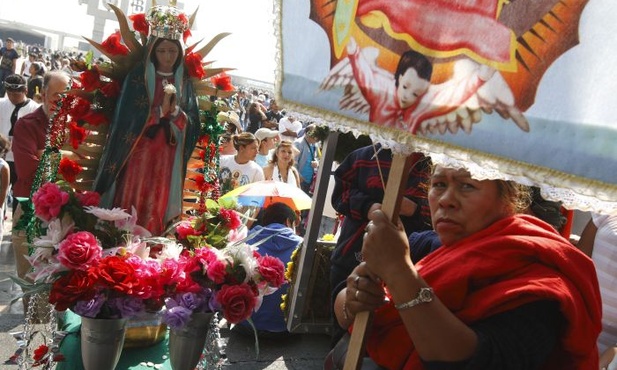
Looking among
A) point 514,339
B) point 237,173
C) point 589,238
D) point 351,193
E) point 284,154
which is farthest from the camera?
point 284,154

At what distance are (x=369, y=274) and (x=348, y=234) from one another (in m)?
2.39

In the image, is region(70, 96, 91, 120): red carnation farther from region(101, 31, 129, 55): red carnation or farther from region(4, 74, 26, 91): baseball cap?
region(4, 74, 26, 91): baseball cap

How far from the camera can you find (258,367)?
4.95 m

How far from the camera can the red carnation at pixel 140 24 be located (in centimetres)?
336

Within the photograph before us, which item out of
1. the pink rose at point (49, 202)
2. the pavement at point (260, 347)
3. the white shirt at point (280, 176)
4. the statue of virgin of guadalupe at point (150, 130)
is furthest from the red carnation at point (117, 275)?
the white shirt at point (280, 176)

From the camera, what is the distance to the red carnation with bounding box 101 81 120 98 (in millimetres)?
3312

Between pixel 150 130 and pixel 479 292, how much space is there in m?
2.32

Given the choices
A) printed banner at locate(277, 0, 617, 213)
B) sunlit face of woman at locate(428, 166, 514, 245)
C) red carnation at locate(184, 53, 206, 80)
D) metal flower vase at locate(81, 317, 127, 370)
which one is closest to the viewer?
printed banner at locate(277, 0, 617, 213)

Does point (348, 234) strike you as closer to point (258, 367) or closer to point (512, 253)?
point (258, 367)

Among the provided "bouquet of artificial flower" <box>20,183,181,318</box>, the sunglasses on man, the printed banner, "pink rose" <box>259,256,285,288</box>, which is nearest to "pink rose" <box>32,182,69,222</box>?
"bouquet of artificial flower" <box>20,183,181,318</box>

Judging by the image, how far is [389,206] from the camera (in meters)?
1.38

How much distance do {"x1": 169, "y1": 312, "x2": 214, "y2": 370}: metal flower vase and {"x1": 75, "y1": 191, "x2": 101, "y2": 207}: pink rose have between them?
2.39ft

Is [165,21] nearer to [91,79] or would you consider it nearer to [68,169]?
[91,79]

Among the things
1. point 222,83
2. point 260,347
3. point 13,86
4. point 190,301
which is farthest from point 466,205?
point 13,86
